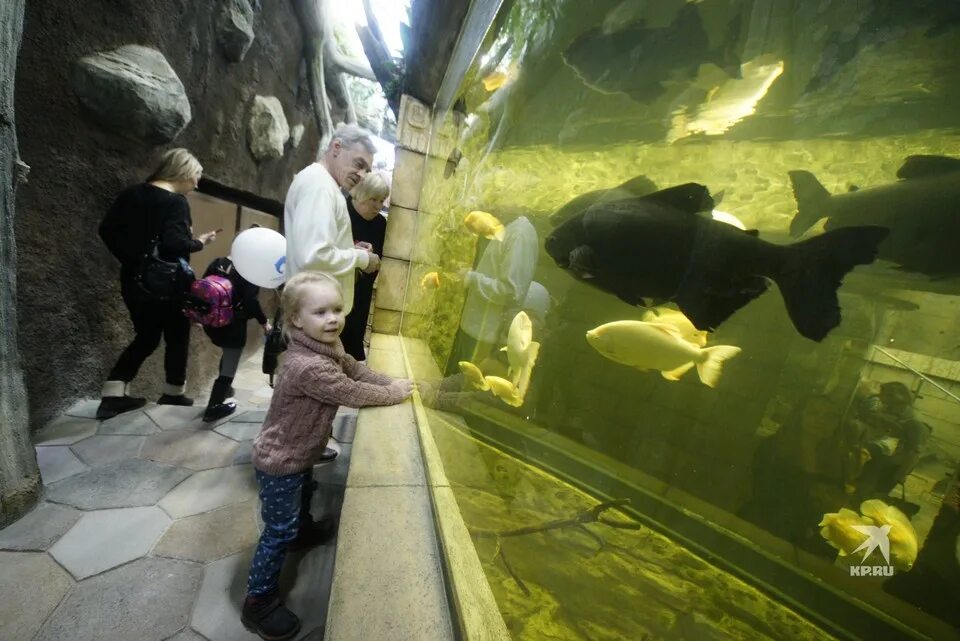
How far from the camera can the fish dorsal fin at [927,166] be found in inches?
43.3

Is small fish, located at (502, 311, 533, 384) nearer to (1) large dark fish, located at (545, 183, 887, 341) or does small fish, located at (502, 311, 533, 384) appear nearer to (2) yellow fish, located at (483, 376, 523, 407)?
(2) yellow fish, located at (483, 376, 523, 407)

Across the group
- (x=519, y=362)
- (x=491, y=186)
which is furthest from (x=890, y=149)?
(x=491, y=186)

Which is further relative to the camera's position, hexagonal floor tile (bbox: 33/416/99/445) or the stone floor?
hexagonal floor tile (bbox: 33/416/99/445)

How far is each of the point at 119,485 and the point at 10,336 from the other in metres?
1.07

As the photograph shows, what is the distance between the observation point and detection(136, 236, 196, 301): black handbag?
2734 millimetres

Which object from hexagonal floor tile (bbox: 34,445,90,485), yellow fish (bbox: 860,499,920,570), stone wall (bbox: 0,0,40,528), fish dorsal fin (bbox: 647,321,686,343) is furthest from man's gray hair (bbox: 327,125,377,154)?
yellow fish (bbox: 860,499,920,570)

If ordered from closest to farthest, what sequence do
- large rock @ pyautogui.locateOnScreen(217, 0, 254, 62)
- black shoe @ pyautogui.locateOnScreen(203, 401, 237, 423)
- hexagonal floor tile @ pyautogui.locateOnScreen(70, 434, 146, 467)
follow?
hexagonal floor tile @ pyautogui.locateOnScreen(70, 434, 146, 467) → black shoe @ pyautogui.locateOnScreen(203, 401, 237, 423) → large rock @ pyautogui.locateOnScreen(217, 0, 254, 62)

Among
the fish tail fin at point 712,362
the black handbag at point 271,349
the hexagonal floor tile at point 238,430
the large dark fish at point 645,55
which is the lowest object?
the hexagonal floor tile at point 238,430

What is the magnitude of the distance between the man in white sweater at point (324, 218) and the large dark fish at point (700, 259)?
1.35 meters

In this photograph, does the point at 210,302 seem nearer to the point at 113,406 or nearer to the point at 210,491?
the point at 113,406

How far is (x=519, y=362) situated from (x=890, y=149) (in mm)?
1704

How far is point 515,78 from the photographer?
93.7 inches

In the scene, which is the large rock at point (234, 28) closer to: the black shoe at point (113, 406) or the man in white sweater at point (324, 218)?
the man in white sweater at point (324, 218)

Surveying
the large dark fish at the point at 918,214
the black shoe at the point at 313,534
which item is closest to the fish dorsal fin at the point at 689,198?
the large dark fish at the point at 918,214
